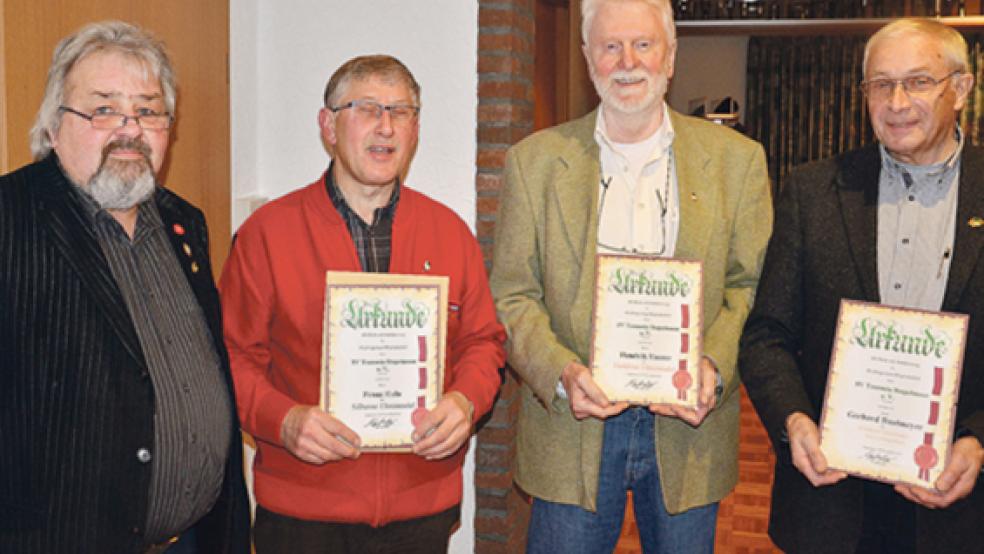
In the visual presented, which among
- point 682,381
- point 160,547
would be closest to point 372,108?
point 682,381

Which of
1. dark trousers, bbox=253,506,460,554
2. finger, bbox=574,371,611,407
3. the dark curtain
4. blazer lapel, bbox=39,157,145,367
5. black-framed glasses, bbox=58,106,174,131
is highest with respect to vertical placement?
the dark curtain

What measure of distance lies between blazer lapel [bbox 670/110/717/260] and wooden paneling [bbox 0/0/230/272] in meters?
1.66

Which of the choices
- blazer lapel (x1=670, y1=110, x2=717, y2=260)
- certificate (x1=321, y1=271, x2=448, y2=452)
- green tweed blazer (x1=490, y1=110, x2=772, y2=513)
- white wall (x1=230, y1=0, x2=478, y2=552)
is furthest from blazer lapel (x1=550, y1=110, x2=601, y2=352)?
white wall (x1=230, y1=0, x2=478, y2=552)

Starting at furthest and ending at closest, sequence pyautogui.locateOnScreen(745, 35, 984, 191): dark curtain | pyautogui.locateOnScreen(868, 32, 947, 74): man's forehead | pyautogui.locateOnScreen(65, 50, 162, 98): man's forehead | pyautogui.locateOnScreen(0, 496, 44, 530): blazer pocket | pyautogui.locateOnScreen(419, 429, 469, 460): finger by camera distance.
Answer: pyautogui.locateOnScreen(745, 35, 984, 191): dark curtain → pyautogui.locateOnScreen(419, 429, 469, 460): finger → pyautogui.locateOnScreen(868, 32, 947, 74): man's forehead → pyautogui.locateOnScreen(65, 50, 162, 98): man's forehead → pyautogui.locateOnScreen(0, 496, 44, 530): blazer pocket

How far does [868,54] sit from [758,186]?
0.43 meters

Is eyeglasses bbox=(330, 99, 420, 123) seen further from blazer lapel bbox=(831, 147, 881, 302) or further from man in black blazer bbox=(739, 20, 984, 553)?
blazer lapel bbox=(831, 147, 881, 302)

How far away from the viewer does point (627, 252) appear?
2.45 meters

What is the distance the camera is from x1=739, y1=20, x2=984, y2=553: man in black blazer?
2.14 meters

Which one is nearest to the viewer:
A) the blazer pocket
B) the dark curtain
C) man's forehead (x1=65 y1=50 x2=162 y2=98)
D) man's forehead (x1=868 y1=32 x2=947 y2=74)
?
the blazer pocket

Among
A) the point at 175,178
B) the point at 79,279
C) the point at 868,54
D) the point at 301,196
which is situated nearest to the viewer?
the point at 79,279

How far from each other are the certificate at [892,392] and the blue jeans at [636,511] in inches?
18.3

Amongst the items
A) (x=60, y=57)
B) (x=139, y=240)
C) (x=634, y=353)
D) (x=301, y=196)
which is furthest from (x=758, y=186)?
(x=60, y=57)

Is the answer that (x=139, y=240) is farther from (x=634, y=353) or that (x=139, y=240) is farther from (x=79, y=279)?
(x=634, y=353)

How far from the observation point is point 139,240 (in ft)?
6.84
